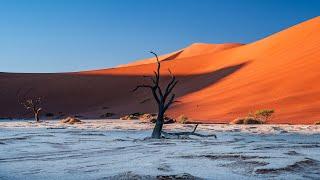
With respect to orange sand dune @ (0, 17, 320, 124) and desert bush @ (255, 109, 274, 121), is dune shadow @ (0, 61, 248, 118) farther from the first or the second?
desert bush @ (255, 109, 274, 121)

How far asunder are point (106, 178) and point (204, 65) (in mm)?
58939

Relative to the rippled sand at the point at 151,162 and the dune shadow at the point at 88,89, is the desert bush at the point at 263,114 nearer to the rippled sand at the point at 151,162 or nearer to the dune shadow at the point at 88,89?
the dune shadow at the point at 88,89

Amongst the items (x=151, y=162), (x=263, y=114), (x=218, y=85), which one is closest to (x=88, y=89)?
(x=218, y=85)

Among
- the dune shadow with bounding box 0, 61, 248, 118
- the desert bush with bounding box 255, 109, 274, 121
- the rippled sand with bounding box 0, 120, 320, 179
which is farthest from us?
the dune shadow with bounding box 0, 61, 248, 118

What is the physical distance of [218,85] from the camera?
47312mm

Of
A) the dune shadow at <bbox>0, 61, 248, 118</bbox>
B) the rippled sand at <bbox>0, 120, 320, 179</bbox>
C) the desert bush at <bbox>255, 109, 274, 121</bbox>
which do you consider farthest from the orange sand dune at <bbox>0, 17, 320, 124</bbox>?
the rippled sand at <bbox>0, 120, 320, 179</bbox>

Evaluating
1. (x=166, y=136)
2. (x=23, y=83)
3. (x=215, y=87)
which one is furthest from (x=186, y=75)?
(x=166, y=136)

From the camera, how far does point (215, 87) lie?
153 ft

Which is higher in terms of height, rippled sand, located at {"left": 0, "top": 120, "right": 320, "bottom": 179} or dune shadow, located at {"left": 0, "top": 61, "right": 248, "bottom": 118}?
dune shadow, located at {"left": 0, "top": 61, "right": 248, "bottom": 118}

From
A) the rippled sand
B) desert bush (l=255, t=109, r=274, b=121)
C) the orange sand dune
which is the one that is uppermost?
the orange sand dune

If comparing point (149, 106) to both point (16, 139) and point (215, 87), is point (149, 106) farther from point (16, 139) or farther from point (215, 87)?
point (16, 139)

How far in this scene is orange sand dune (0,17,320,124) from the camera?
33969 mm

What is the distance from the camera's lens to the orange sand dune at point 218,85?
33969 mm

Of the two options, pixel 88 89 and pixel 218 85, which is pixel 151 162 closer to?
pixel 218 85
